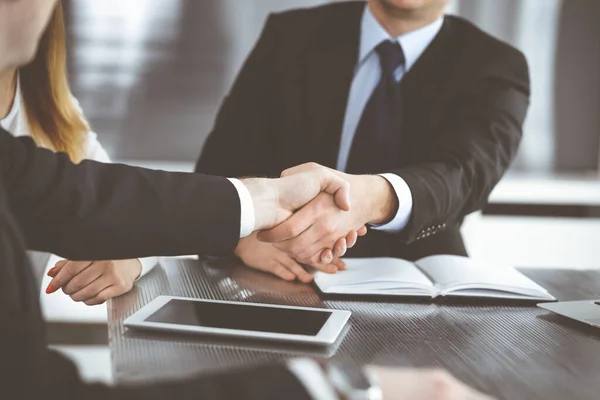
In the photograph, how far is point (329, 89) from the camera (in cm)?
214

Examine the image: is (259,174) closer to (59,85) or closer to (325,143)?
(325,143)

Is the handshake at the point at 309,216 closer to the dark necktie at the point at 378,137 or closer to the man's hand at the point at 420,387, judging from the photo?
the dark necktie at the point at 378,137

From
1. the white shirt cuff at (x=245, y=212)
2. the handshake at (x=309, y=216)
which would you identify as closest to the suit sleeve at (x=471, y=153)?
the handshake at (x=309, y=216)

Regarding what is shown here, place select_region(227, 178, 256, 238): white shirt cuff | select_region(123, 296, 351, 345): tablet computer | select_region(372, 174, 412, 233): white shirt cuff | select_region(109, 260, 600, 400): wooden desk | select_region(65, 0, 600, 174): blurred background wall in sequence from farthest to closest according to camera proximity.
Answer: select_region(65, 0, 600, 174): blurred background wall < select_region(372, 174, 412, 233): white shirt cuff < select_region(227, 178, 256, 238): white shirt cuff < select_region(123, 296, 351, 345): tablet computer < select_region(109, 260, 600, 400): wooden desk

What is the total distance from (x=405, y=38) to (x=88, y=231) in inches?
52.6

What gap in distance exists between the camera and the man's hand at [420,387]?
2.44ft

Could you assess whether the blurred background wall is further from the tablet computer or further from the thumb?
the tablet computer

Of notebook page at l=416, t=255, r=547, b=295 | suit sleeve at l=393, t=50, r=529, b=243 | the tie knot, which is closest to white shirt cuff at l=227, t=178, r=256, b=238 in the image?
notebook page at l=416, t=255, r=547, b=295

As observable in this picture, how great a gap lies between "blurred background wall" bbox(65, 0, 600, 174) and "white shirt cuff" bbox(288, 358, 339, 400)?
234 centimetres

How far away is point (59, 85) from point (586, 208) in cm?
223

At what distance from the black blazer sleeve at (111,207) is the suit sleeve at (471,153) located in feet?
1.99

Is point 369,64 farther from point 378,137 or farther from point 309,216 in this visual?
point 309,216

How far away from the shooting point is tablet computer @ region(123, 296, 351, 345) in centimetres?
106

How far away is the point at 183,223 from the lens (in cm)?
116
